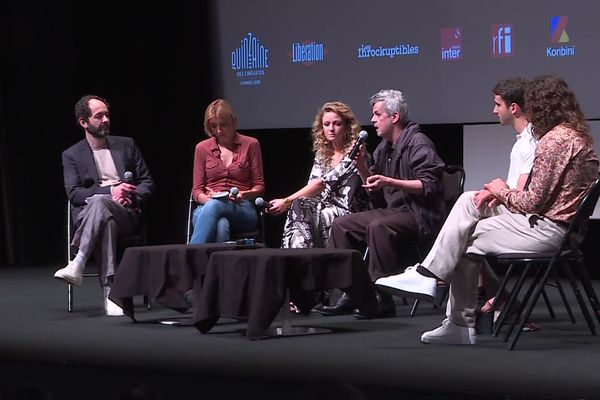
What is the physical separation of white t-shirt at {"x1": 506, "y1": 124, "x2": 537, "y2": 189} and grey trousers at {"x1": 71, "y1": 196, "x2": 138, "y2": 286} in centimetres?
205

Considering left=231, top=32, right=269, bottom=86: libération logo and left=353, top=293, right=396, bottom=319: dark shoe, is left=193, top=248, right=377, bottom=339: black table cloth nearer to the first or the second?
left=353, top=293, right=396, bottom=319: dark shoe

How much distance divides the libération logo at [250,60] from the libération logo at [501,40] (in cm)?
→ 162

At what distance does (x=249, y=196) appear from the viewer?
5.78 meters

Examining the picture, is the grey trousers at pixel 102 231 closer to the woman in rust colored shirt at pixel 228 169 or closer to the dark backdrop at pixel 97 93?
the woman in rust colored shirt at pixel 228 169

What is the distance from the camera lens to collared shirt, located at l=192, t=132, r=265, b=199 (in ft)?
19.2

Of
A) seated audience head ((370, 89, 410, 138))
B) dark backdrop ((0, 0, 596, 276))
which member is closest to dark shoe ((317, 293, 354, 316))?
seated audience head ((370, 89, 410, 138))

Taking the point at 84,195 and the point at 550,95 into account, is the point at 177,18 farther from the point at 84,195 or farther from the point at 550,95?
the point at 550,95

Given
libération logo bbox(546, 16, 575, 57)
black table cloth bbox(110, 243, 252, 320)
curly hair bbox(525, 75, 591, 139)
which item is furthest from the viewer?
libération logo bbox(546, 16, 575, 57)

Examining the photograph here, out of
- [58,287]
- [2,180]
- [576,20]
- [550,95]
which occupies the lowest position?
[58,287]

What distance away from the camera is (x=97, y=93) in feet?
27.5

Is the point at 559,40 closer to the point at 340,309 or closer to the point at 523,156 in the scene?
the point at 523,156

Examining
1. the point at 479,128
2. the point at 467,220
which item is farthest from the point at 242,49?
A: the point at 467,220

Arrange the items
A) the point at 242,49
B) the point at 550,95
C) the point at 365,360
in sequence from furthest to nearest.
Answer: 1. the point at 242,49
2. the point at 550,95
3. the point at 365,360

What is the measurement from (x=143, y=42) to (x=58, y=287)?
2165mm
